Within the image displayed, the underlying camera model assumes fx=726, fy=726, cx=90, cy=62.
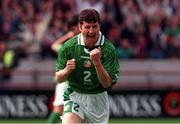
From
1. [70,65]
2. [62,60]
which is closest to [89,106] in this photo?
[62,60]

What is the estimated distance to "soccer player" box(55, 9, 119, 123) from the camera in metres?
7.71

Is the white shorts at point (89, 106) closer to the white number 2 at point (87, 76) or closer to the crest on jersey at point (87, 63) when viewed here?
the white number 2 at point (87, 76)

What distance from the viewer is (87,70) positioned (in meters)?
8.09

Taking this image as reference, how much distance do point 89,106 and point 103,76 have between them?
0.70m

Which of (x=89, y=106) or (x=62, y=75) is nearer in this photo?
(x=62, y=75)

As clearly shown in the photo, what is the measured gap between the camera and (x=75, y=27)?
10883 millimetres

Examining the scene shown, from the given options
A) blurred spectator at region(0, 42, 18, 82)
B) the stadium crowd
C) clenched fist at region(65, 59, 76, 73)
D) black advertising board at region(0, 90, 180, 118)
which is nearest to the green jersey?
clenched fist at region(65, 59, 76, 73)

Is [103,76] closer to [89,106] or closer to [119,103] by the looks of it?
[89,106]

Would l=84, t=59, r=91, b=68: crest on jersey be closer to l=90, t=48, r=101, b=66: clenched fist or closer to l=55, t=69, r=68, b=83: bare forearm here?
l=55, t=69, r=68, b=83: bare forearm

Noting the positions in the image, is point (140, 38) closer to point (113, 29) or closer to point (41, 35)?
point (113, 29)

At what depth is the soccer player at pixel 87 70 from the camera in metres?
7.71

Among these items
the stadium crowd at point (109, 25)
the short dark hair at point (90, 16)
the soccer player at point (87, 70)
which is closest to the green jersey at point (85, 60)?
the soccer player at point (87, 70)

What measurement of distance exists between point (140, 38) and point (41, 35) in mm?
2325

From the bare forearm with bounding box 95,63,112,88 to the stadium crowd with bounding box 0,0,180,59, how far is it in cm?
879
